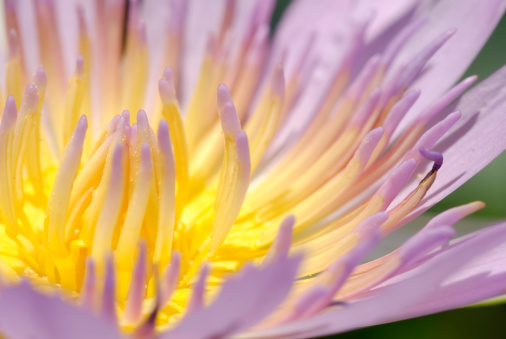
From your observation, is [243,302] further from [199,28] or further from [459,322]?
[199,28]

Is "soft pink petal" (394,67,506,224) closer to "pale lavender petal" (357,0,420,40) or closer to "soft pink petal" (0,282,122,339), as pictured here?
"pale lavender petal" (357,0,420,40)

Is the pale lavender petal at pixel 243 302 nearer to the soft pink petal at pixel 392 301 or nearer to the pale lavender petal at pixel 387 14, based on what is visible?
the soft pink petal at pixel 392 301

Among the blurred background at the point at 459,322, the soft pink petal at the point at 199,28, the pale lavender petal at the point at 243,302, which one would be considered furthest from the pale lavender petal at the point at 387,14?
the pale lavender petal at the point at 243,302

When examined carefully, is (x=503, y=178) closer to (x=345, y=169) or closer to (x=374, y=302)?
(x=345, y=169)

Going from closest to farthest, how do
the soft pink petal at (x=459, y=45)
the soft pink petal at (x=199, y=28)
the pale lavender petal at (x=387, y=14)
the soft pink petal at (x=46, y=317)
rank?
the soft pink petal at (x=46, y=317) < the soft pink petal at (x=459, y=45) < the pale lavender petal at (x=387, y=14) < the soft pink petal at (x=199, y=28)

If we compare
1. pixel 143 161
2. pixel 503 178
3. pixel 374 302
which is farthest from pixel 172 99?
pixel 503 178

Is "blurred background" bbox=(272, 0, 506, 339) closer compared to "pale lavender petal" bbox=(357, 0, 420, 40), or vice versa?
"blurred background" bbox=(272, 0, 506, 339)

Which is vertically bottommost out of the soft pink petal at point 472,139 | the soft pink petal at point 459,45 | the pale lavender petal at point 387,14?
the soft pink petal at point 472,139

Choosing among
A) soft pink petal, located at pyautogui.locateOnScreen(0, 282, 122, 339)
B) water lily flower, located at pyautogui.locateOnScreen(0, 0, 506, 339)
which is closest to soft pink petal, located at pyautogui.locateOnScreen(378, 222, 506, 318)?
water lily flower, located at pyautogui.locateOnScreen(0, 0, 506, 339)

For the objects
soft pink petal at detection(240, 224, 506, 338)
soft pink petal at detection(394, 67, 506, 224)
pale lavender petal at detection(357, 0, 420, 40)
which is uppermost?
pale lavender petal at detection(357, 0, 420, 40)
